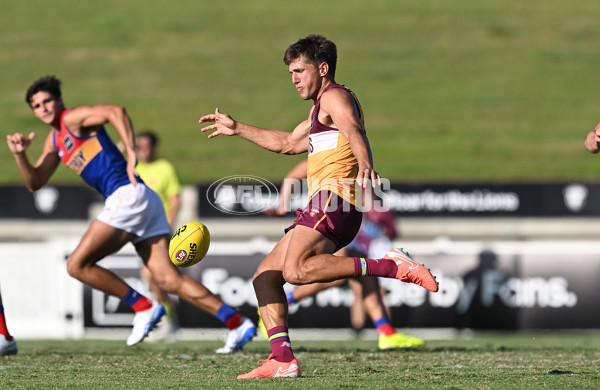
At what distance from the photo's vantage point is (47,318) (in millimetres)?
12258

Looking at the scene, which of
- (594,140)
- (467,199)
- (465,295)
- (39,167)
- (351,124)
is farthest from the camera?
(467,199)

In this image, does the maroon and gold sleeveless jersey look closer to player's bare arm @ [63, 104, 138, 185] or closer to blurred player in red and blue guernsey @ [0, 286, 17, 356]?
player's bare arm @ [63, 104, 138, 185]

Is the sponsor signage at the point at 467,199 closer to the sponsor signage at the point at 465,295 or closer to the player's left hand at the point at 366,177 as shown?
the sponsor signage at the point at 465,295

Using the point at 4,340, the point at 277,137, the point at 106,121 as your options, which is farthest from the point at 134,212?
the point at 277,137

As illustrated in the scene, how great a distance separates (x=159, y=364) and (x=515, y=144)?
17.7 m

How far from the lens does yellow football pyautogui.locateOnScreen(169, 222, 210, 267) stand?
7.42 m

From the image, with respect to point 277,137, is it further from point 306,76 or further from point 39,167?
point 39,167

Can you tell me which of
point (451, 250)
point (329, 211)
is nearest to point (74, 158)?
point (329, 211)

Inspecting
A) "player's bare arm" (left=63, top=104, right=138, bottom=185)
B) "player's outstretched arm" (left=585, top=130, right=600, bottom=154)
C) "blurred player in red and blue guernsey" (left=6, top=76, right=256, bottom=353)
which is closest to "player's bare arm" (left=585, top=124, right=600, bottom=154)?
"player's outstretched arm" (left=585, top=130, right=600, bottom=154)

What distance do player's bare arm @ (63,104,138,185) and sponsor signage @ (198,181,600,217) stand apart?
6124 mm

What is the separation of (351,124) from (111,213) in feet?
9.41

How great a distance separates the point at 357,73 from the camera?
92.2ft

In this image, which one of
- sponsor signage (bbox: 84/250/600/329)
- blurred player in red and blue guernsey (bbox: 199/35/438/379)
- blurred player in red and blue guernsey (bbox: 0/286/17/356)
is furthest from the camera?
sponsor signage (bbox: 84/250/600/329)

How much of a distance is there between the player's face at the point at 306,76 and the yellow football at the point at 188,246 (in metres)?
1.59
